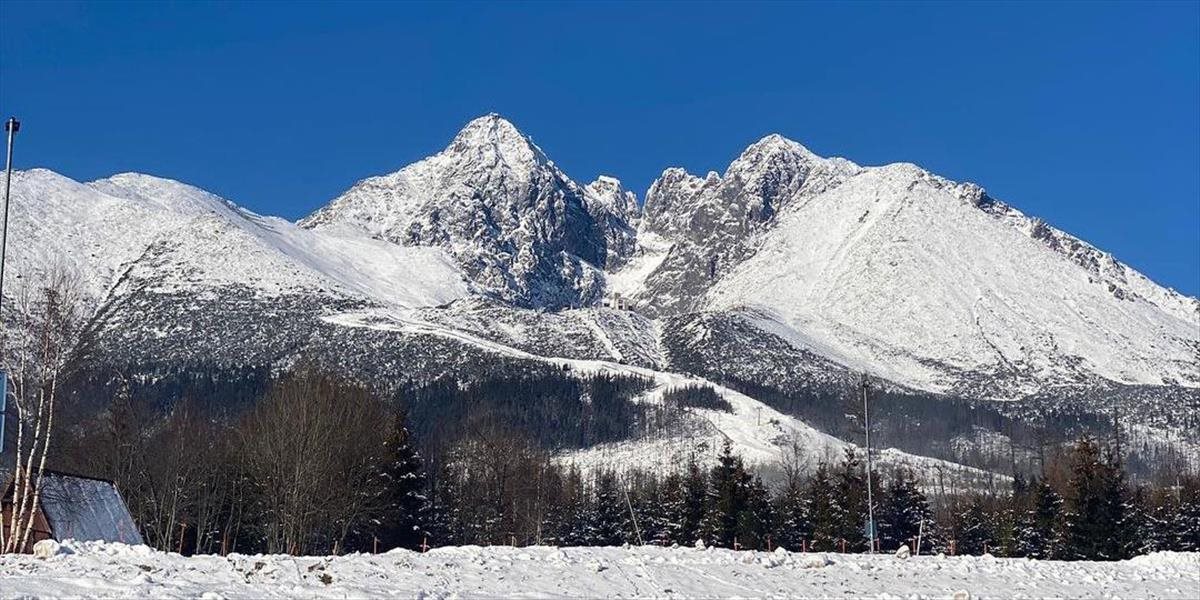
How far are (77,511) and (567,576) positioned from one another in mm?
26967

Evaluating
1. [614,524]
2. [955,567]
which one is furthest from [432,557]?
[614,524]

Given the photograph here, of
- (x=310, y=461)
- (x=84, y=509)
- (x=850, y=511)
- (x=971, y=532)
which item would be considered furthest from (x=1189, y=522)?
(x=84, y=509)

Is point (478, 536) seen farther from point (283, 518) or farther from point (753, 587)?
point (753, 587)

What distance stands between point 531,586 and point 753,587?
6.47 m

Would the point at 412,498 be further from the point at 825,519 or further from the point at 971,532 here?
the point at 971,532

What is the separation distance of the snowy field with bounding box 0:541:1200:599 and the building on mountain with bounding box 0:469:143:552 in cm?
2160

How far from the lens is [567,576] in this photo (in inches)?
1168

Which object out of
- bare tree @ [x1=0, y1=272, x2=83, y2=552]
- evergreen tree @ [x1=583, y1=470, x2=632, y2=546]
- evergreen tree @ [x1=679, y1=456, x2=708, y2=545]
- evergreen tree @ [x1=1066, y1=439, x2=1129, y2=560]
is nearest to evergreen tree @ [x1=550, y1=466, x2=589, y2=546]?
evergreen tree @ [x1=583, y1=470, x2=632, y2=546]

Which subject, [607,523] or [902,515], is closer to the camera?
[902,515]

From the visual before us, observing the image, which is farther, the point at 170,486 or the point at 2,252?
the point at 170,486

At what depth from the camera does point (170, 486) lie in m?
68.0

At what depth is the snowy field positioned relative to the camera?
22.8m

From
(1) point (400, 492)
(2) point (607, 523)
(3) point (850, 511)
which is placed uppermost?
(3) point (850, 511)

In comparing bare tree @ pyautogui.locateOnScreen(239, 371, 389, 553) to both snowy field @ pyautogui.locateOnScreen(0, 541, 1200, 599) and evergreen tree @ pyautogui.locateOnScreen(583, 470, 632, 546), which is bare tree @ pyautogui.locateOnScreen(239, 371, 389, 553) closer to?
evergreen tree @ pyautogui.locateOnScreen(583, 470, 632, 546)
